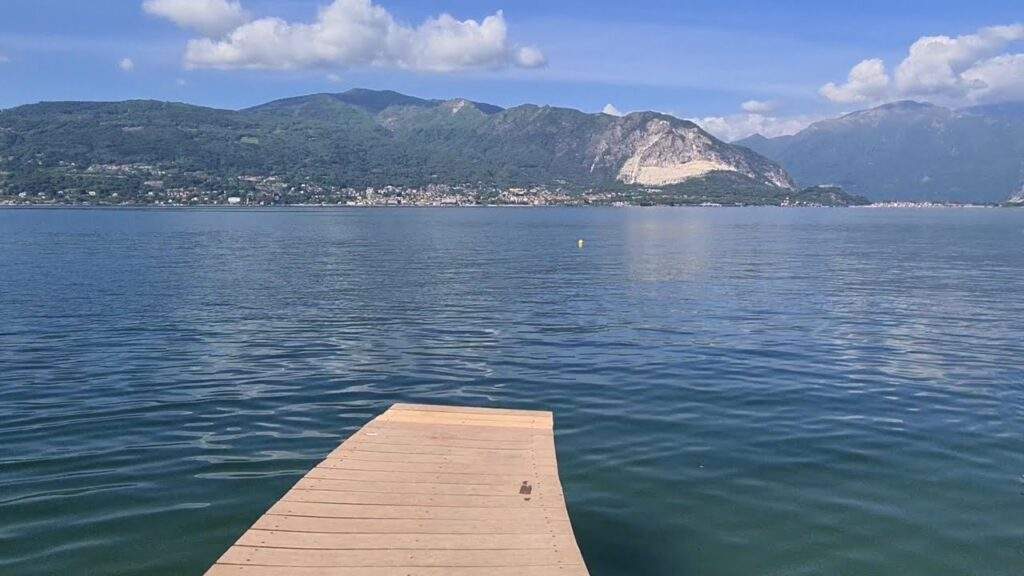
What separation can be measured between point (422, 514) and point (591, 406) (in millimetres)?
12401

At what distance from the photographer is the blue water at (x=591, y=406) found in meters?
15.1

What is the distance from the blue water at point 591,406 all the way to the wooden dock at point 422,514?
6.65 feet

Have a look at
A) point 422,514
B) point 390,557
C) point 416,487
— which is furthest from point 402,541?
point 416,487

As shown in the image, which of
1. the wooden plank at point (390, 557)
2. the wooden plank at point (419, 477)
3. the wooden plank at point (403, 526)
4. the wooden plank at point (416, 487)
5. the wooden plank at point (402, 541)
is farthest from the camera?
the wooden plank at point (419, 477)

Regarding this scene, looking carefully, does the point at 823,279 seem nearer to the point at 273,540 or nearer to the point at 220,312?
the point at 220,312

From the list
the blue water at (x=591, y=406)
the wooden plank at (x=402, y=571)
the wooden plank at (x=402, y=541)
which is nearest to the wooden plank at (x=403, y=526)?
the wooden plank at (x=402, y=541)

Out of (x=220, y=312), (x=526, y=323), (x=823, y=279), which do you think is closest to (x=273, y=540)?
(x=526, y=323)

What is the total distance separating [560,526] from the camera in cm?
1215

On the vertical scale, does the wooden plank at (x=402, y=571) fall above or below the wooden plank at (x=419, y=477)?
above

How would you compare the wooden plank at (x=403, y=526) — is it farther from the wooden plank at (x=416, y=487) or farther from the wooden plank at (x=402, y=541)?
the wooden plank at (x=416, y=487)

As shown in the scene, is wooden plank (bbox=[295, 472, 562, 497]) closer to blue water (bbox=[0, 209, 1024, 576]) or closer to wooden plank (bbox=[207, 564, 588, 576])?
blue water (bbox=[0, 209, 1024, 576])

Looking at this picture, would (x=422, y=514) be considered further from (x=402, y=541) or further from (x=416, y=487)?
(x=416, y=487)

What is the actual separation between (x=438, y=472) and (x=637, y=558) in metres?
3.93

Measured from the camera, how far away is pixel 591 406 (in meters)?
24.4
